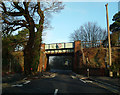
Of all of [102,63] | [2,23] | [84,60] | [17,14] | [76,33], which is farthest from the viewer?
[76,33]

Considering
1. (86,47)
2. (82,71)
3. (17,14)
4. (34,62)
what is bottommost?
(82,71)

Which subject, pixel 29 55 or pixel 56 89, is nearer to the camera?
pixel 56 89

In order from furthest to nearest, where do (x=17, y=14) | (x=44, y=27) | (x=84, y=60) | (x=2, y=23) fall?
(x=84, y=60) → (x=44, y=27) → (x=17, y=14) → (x=2, y=23)

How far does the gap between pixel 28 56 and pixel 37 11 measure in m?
7.17

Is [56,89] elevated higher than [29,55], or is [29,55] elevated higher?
[29,55]

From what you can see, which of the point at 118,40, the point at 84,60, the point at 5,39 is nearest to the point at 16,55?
the point at 5,39

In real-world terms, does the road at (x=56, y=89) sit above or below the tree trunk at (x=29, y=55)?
below

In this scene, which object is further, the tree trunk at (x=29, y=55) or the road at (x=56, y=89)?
the tree trunk at (x=29, y=55)

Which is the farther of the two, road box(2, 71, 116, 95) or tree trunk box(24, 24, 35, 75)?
tree trunk box(24, 24, 35, 75)

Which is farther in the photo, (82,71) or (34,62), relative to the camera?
(82,71)

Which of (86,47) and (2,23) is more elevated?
(2,23)

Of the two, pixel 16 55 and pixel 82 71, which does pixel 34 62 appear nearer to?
pixel 82 71

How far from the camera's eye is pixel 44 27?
23.9m

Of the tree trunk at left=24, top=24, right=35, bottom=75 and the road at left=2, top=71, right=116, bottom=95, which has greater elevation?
the tree trunk at left=24, top=24, right=35, bottom=75
